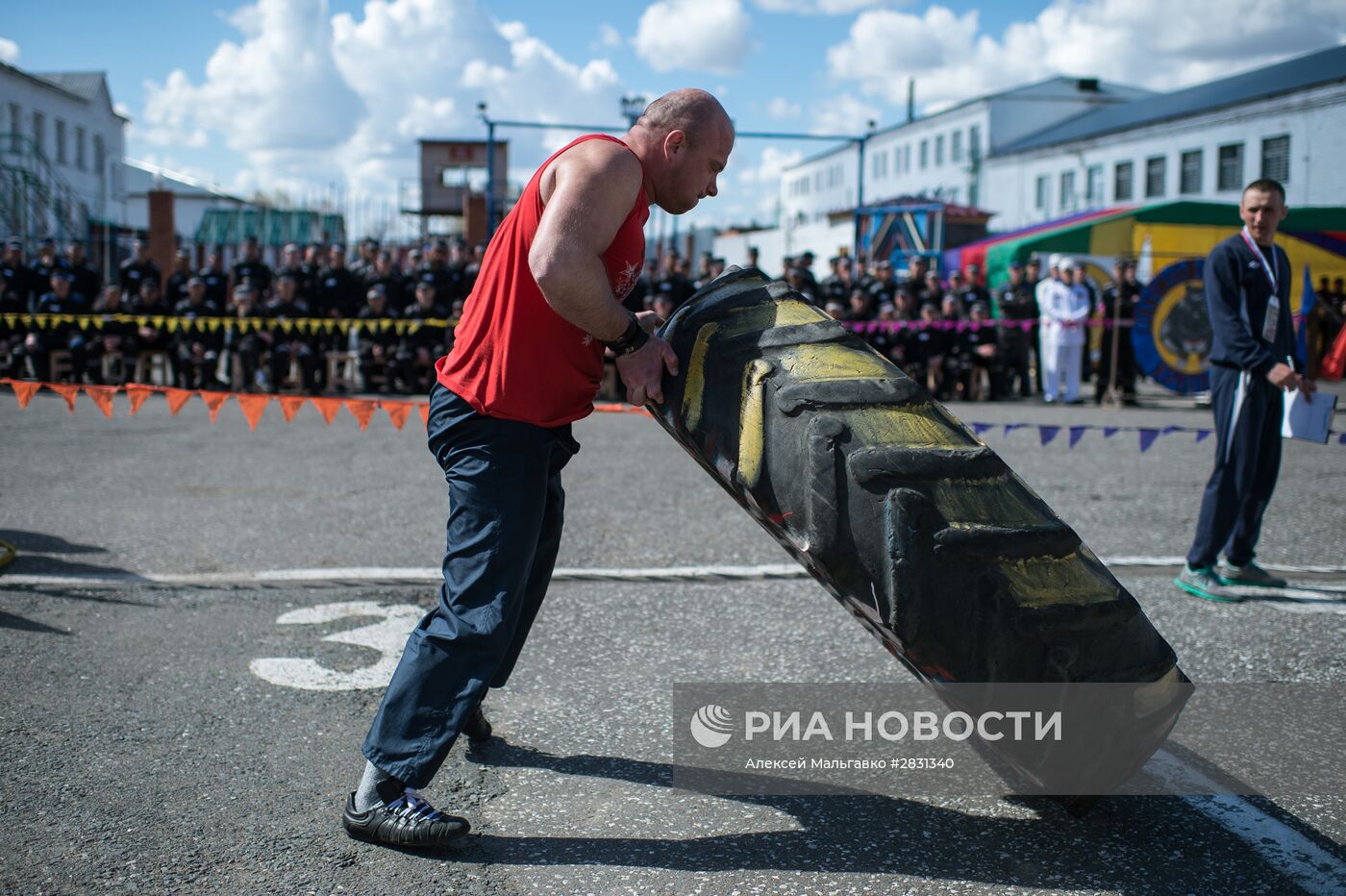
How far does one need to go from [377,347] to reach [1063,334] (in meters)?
9.61

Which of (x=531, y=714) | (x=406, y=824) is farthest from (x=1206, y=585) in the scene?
(x=406, y=824)

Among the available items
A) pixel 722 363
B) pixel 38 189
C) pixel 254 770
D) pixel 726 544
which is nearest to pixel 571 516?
pixel 726 544

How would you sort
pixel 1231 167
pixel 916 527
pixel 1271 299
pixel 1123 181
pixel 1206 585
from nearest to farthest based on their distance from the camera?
1. pixel 916 527
2. pixel 1206 585
3. pixel 1271 299
4. pixel 1231 167
5. pixel 1123 181

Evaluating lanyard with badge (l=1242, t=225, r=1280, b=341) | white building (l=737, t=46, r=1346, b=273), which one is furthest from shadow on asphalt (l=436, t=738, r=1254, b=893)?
white building (l=737, t=46, r=1346, b=273)

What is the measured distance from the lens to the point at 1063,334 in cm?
1486

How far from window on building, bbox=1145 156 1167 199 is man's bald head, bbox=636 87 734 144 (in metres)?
48.0

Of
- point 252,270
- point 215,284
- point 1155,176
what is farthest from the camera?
point 1155,176

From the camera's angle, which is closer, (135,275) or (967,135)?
(135,275)

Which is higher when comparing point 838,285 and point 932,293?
point 838,285

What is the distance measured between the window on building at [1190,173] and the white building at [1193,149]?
0.13 ft

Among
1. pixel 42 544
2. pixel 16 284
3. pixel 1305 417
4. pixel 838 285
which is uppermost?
pixel 838 285

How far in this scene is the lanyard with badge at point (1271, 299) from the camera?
16.2ft

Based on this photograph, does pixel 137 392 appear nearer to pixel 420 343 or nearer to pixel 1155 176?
pixel 420 343

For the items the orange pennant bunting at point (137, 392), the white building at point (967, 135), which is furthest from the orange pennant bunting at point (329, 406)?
the white building at point (967, 135)
